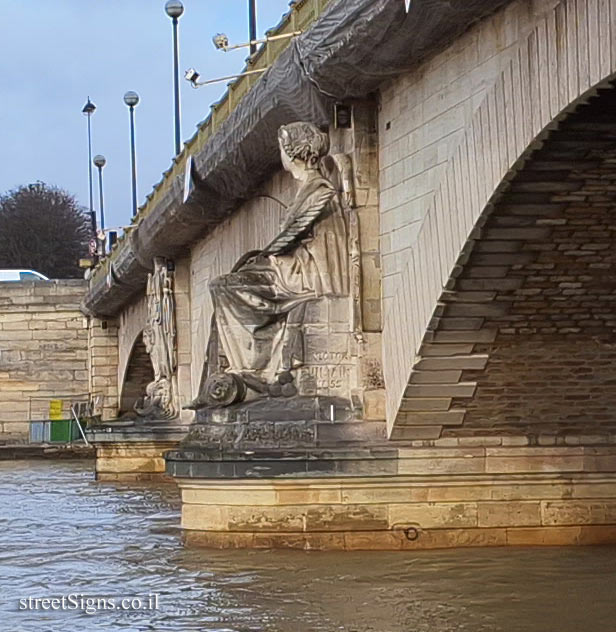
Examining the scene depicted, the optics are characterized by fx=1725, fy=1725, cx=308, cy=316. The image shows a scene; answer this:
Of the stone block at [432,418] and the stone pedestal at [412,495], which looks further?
the stone pedestal at [412,495]

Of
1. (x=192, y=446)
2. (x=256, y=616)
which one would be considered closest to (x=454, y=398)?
(x=192, y=446)

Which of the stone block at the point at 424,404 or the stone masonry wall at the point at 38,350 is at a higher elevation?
the stone masonry wall at the point at 38,350

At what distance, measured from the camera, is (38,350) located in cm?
4994

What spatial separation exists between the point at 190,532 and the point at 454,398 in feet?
9.65

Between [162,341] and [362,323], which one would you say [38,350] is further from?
[362,323]

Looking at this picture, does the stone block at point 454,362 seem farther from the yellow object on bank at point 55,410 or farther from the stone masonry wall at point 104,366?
the yellow object on bank at point 55,410

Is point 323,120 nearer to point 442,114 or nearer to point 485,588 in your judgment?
point 442,114

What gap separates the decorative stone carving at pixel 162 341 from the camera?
30422 millimetres

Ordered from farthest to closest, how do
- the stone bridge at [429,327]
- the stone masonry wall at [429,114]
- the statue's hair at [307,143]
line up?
the statue's hair at [307,143], the stone bridge at [429,327], the stone masonry wall at [429,114]

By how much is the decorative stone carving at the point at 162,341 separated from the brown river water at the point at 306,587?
12004 mm

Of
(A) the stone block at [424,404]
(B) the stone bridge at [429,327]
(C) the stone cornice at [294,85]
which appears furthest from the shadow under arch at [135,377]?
(A) the stone block at [424,404]

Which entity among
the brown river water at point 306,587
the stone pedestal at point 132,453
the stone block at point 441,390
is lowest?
the brown river water at point 306,587

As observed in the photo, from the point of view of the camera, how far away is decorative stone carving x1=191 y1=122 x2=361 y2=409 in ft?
52.9

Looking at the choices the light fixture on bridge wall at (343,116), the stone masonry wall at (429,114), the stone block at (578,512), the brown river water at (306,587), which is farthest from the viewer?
the light fixture on bridge wall at (343,116)
